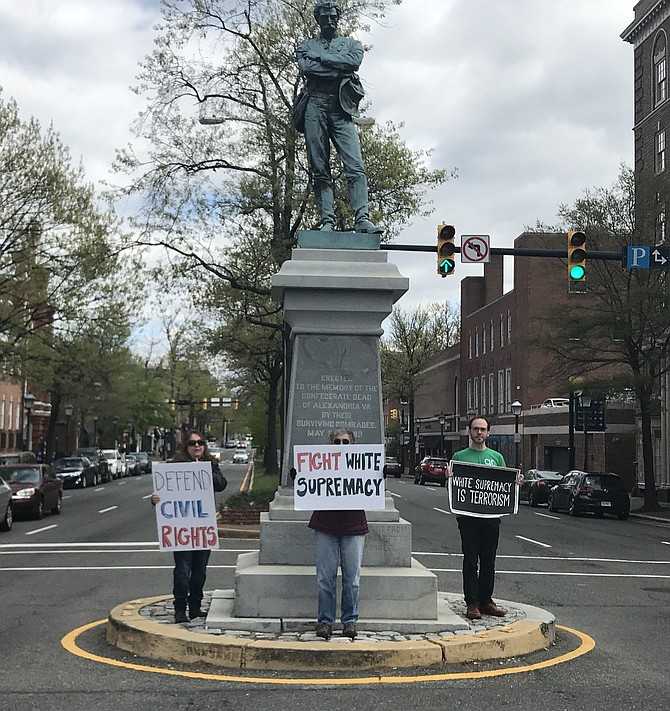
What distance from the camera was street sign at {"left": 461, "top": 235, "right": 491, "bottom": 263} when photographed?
63.2 feet

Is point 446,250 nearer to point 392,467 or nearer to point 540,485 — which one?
point 540,485

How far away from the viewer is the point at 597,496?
31859 mm

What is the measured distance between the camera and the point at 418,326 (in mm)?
80062

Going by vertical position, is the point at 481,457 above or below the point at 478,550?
above

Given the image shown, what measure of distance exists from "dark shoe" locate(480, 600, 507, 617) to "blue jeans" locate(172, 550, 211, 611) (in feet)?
8.60

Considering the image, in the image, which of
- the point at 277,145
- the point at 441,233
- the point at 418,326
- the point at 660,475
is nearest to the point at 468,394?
the point at 418,326

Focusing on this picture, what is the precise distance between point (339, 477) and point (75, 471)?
137 ft

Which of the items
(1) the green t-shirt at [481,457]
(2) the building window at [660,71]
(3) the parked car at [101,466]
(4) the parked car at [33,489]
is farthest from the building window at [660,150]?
(1) the green t-shirt at [481,457]

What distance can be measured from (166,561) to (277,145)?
14946 millimetres

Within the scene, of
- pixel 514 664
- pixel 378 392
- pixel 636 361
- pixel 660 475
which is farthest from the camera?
pixel 660 475

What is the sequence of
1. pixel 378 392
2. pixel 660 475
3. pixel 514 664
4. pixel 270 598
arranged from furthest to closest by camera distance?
pixel 660 475
pixel 378 392
pixel 270 598
pixel 514 664

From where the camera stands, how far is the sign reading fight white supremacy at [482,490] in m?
8.87

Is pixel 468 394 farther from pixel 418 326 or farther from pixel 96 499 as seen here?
pixel 96 499

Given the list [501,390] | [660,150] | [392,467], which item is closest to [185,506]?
[660,150]
